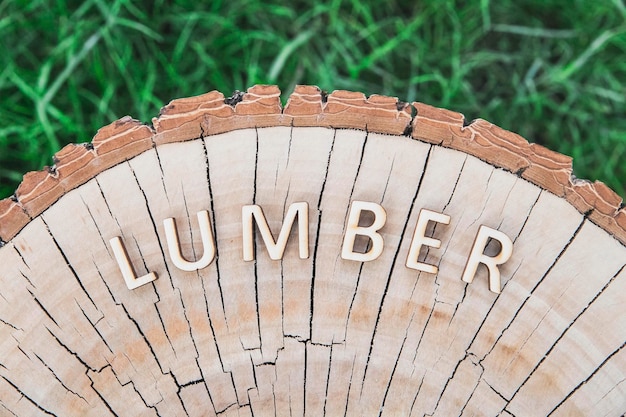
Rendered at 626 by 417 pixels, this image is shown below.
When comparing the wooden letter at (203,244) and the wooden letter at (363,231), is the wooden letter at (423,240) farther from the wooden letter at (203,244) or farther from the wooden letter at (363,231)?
the wooden letter at (203,244)

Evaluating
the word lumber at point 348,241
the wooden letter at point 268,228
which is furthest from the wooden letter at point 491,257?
the wooden letter at point 268,228

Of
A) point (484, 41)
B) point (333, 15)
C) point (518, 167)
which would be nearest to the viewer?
point (518, 167)

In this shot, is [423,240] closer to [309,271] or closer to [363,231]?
[363,231]

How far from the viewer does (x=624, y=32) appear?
6.39 feet

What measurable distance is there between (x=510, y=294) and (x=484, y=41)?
1.26 m

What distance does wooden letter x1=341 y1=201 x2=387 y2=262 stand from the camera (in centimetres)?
107

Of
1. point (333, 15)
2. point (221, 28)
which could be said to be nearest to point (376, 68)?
point (333, 15)

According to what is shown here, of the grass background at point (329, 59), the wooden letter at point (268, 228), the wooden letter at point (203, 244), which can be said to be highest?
the grass background at point (329, 59)

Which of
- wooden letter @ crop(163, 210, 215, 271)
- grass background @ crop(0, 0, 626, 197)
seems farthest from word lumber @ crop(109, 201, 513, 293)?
grass background @ crop(0, 0, 626, 197)

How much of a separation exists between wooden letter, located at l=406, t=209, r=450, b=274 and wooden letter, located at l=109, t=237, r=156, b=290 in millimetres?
475

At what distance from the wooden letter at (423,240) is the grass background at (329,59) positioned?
2.98 feet

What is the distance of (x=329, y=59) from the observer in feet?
6.31

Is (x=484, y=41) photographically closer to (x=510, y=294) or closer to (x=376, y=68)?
(x=376, y=68)

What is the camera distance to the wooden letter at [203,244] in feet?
3.52
